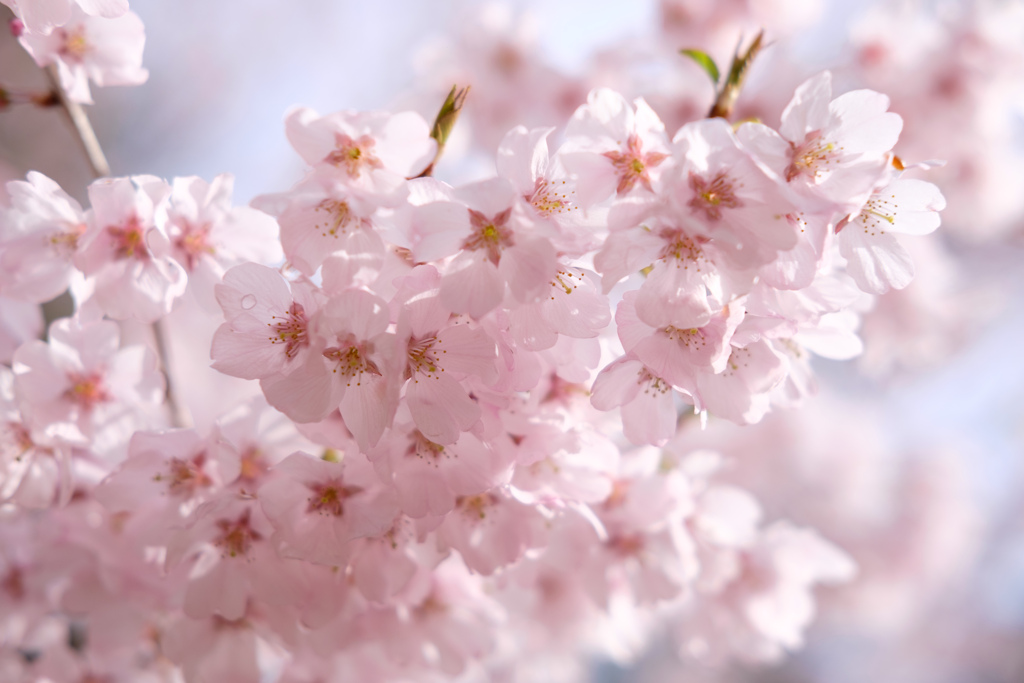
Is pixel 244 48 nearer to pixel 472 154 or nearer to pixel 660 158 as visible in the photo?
pixel 472 154

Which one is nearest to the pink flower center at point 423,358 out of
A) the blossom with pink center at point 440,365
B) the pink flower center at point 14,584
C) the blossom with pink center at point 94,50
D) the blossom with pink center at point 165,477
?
the blossom with pink center at point 440,365

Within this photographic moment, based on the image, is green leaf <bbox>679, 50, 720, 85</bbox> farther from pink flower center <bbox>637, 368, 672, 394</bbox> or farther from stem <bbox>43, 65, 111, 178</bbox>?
stem <bbox>43, 65, 111, 178</bbox>

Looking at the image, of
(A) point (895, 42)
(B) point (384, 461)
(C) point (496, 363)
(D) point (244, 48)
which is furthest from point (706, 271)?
(D) point (244, 48)

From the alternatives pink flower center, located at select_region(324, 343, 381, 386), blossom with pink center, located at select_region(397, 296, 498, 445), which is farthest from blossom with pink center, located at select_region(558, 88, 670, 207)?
pink flower center, located at select_region(324, 343, 381, 386)

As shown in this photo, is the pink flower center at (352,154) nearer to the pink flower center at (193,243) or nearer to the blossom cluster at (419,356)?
the blossom cluster at (419,356)

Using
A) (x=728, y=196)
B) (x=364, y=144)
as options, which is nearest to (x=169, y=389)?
(x=364, y=144)

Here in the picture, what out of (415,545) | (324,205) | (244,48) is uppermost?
(324,205)
